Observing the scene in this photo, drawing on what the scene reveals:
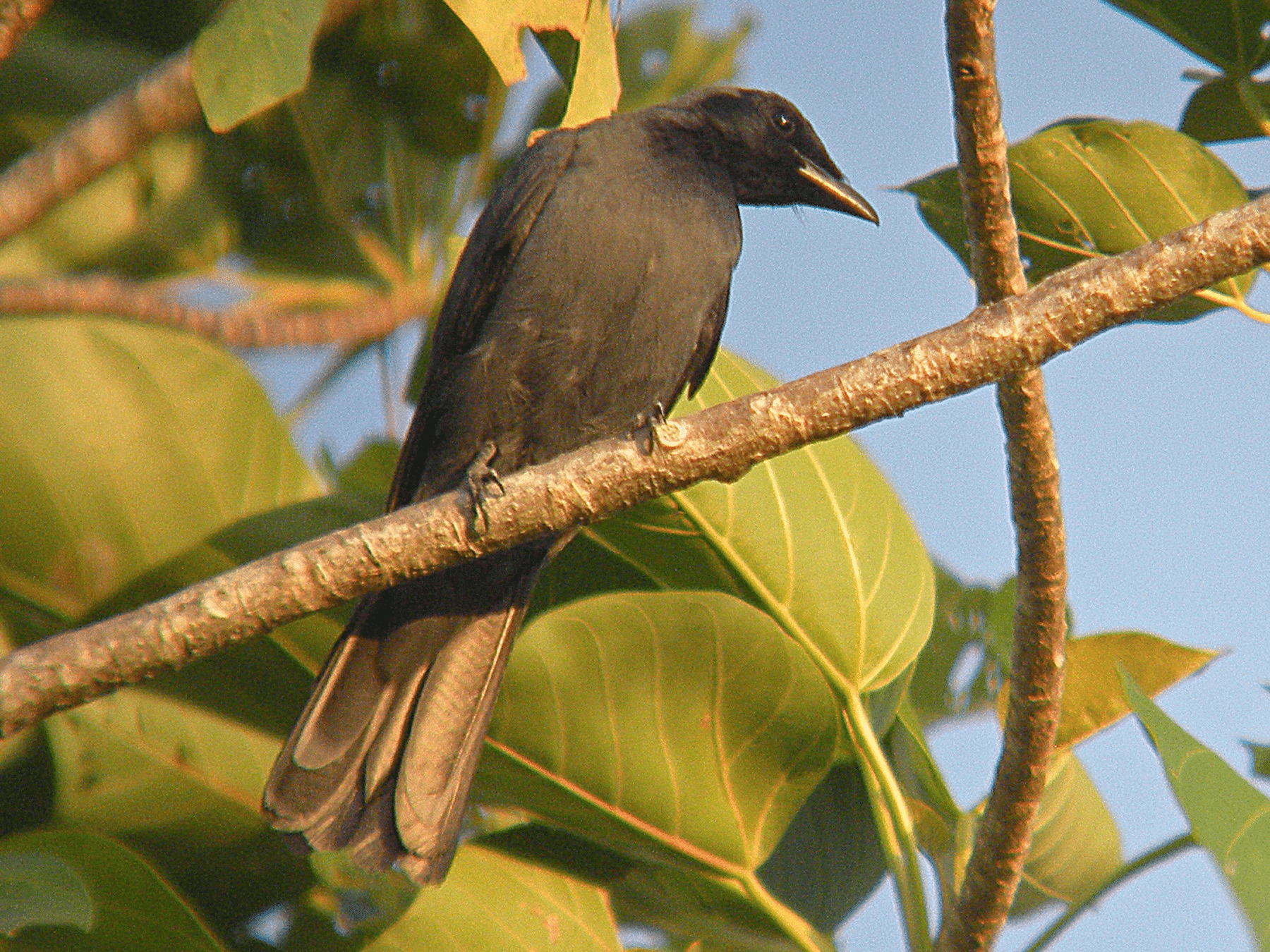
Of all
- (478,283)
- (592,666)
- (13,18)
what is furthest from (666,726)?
(13,18)

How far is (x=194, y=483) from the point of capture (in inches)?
110

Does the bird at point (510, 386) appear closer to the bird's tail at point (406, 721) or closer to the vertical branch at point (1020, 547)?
the bird's tail at point (406, 721)

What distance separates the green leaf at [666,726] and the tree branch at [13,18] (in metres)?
1.78

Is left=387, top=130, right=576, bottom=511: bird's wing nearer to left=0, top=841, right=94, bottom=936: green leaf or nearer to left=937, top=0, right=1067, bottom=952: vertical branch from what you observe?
left=0, top=841, right=94, bottom=936: green leaf

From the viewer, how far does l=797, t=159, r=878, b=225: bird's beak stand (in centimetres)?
348

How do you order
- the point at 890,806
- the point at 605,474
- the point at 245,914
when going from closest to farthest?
the point at 605,474 < the point at 890,806 < the point at 245,914

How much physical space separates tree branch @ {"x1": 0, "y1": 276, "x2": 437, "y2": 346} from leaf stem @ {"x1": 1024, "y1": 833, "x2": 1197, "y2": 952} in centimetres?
312

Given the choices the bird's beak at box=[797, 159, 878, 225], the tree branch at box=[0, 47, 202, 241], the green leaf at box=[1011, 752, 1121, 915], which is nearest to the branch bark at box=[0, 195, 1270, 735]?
the green leaf at box=[1011, 752, 1121, 915]

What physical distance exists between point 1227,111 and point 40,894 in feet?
9.09

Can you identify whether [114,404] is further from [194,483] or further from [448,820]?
[448,820]

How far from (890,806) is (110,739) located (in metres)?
1.62

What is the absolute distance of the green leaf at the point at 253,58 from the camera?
2074mm

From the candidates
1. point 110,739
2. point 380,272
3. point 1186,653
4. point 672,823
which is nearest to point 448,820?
point 672,823

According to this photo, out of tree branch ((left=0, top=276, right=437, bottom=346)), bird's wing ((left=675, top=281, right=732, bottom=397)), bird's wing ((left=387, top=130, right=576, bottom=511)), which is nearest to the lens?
bird's wing ((left=387, top=130, right=576, bottom=511))
